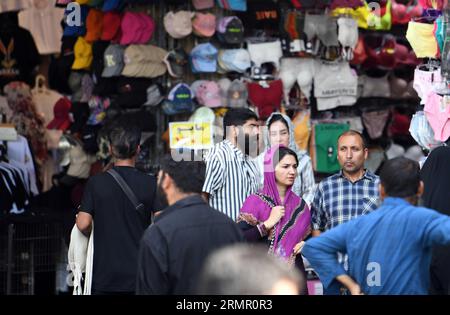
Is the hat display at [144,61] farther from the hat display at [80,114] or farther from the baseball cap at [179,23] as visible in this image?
the hat display at [80,114]

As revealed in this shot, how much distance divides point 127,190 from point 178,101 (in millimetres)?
3598

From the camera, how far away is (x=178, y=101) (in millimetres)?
9117

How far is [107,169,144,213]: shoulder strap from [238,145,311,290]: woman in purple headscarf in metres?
0.69

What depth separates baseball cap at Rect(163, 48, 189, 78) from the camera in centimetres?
915

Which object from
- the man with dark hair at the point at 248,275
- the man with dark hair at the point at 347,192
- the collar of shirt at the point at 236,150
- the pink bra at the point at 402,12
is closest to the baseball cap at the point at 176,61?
the pink bra at the point at 402,12

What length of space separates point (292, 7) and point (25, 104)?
304 cm

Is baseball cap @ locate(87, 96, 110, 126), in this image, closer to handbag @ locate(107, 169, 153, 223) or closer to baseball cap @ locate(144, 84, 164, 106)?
baseball cap @ locate(144, 84, 164, 106)

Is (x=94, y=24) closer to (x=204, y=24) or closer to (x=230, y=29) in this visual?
(x=204, y=24)

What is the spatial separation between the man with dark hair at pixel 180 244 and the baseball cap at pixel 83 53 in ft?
18.3

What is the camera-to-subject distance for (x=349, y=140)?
6.28m

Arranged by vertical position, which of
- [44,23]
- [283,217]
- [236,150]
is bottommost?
[283,217]

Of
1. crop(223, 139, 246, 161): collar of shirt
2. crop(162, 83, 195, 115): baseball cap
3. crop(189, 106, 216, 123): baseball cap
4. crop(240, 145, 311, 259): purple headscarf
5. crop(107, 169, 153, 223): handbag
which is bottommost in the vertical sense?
crop(240, 145, 311, 259): purple headscarf

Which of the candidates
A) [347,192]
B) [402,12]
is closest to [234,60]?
[402,12]

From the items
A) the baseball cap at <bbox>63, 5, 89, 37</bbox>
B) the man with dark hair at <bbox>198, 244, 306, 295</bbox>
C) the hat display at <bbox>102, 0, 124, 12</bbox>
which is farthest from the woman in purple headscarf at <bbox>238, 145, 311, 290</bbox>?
the baseball cap at <bbox>63, 5, 89, 37</bbox>
